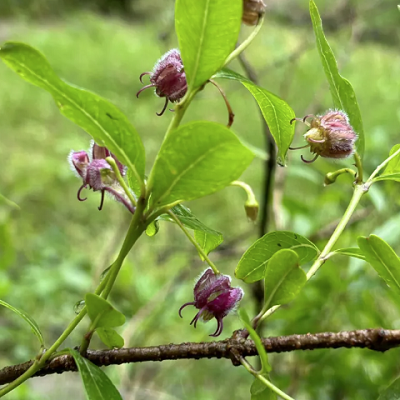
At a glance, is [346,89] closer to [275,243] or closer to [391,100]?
[275,243]

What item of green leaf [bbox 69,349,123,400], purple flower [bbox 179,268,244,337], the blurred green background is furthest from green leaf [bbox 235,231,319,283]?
the blurred green background

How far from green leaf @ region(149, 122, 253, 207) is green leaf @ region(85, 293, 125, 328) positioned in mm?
69

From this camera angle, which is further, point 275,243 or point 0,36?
point 0,36

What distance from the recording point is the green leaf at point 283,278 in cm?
27

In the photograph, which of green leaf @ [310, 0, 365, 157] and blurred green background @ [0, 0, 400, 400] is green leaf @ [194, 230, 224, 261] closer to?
green leaf @ [310, 0, 365, 157]

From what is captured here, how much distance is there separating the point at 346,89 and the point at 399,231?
0.40 metres

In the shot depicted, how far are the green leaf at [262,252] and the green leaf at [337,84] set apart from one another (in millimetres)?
96

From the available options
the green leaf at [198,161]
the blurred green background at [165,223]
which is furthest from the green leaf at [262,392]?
the blurred green background at [165,223]

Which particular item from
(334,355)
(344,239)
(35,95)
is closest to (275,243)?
(334,355)

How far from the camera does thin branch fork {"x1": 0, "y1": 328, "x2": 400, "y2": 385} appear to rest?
306mm

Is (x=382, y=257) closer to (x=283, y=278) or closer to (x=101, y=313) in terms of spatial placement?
(x=283, y=278)

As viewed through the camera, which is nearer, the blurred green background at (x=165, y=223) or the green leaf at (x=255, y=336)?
the green leaf at (x=255, y=336)

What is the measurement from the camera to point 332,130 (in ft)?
1.10

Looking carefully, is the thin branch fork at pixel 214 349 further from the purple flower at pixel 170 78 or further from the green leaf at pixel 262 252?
the purple flower at pixel 170 78
